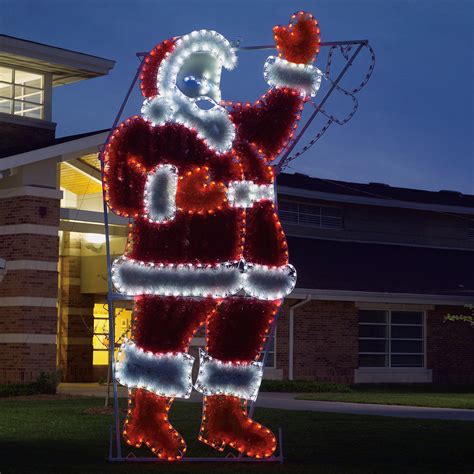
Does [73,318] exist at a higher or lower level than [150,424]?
higher

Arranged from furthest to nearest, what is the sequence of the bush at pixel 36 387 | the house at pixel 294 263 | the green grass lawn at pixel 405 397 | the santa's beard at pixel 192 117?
the house at pixel 294 263 → the green grass lawn at pixel 405 397 → the bush at pixel 36 387 → the santa's beard at pixel 192 117

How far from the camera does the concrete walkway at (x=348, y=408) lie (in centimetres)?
2180

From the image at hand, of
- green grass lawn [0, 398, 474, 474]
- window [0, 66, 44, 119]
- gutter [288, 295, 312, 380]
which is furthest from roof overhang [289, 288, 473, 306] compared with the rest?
green grass lawn [0, 398, 474, 474]

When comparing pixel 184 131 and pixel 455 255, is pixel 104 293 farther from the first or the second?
pixel 184 131

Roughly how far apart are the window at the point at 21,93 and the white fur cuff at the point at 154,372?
17739mm

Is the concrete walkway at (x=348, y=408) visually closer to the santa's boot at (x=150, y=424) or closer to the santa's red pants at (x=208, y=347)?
the santa's red pants at (x=208, y=347)

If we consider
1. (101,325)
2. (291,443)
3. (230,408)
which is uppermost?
(101,325)

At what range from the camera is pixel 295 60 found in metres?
13.5

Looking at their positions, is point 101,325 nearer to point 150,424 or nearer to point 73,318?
point 73,318

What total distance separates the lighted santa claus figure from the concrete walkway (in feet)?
28.8

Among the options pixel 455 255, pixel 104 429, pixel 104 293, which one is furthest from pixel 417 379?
pixel 104 429

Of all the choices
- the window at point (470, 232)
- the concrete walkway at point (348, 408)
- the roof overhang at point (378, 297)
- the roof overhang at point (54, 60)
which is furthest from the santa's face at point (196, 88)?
the window at point (470, 232)

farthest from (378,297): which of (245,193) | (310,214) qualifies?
(245,193)

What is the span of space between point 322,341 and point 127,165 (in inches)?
821
